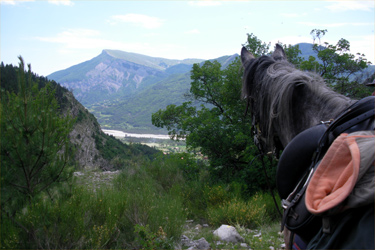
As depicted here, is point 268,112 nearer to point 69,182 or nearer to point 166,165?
point 69,182

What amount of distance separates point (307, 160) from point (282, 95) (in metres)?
0.56

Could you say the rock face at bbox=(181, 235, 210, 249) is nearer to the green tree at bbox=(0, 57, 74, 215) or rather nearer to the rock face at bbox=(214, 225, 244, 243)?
the rock face at bbox=(214, 225, 244, 243)

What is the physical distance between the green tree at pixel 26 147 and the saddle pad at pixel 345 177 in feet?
9.66

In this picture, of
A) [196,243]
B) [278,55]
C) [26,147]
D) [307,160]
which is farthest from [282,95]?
[196,243]

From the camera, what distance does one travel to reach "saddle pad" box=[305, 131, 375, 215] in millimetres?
1111

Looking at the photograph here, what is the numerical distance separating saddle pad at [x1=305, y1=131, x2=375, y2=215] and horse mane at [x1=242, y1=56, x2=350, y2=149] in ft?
1.89

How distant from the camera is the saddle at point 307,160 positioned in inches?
54.4

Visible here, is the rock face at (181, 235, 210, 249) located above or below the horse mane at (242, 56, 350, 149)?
below

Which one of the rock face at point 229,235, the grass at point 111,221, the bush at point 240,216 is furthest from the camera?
the bush at point 240,216

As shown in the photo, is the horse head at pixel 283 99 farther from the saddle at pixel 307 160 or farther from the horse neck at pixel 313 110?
the saddle at pixel 307 160

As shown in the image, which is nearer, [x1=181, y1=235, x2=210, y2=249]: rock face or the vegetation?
the vegetation

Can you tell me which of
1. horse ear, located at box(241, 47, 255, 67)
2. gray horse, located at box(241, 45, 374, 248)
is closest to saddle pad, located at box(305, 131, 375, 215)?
gray horse, located at box(241, 45, 374, 248)

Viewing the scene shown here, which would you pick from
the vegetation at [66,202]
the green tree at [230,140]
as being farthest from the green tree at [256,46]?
the vegetation at [66,202]

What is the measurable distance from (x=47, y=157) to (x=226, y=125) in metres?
6.12
